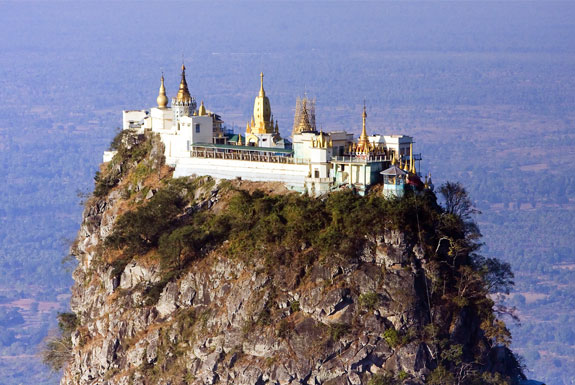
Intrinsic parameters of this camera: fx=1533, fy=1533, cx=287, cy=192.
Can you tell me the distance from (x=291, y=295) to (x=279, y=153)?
10207mm

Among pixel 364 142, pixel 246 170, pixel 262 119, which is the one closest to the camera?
pixel 364 142

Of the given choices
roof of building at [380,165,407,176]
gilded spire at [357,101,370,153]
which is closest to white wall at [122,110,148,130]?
gilded spire at [357,101,370,153]

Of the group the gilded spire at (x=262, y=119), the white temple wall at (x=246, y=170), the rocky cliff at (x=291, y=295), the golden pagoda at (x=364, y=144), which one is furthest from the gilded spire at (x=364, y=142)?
the gilded spire at (x=262, y=119)

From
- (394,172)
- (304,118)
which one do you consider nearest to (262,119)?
(304,118)

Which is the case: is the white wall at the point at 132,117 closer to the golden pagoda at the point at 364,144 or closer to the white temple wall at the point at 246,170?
the white temple wall at the point at 246,170

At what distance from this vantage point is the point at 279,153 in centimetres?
8438

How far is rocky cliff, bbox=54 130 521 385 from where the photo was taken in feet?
248

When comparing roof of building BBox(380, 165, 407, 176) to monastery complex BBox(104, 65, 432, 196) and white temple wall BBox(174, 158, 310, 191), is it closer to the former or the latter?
monastery complex BBox(104, 65, 432, 196)

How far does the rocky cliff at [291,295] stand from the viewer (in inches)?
2977

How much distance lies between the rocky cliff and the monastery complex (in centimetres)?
105

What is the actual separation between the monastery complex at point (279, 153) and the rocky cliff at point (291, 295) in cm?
105

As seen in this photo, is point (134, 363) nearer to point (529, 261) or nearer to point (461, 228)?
point (461, 228)

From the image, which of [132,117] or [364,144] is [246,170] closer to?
[364,144]

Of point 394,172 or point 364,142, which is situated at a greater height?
point 364,142
